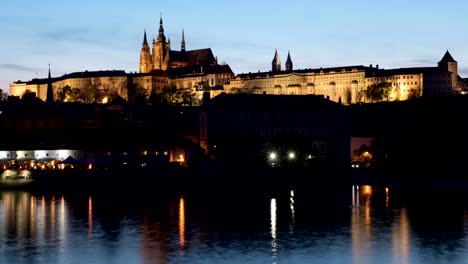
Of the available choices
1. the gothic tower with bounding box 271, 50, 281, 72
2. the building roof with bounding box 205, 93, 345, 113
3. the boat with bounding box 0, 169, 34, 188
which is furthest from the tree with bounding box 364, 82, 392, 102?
the boat with bounding box 0, 169, 34, 188

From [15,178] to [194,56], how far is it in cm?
13052

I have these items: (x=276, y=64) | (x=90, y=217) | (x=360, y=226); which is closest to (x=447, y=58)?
(x=276, y=64)

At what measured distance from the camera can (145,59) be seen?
179 m

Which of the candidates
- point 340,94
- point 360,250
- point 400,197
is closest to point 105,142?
point 400,197

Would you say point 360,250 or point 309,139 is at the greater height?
point 309,139

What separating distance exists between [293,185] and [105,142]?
16.3m

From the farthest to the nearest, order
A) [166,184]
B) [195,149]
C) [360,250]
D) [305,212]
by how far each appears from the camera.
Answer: [195,149] → [166,184] → [305,212] → [360,250]

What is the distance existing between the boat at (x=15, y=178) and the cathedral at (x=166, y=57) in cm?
12356

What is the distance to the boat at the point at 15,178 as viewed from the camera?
51.8m

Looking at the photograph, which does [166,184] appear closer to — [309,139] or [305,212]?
[305,212]

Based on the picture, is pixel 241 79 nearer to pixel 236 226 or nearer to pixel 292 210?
pixel 292 210

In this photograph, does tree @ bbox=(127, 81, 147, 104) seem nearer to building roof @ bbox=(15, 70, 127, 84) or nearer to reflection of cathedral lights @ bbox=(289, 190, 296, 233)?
building roof @ bbox=(15, 70, 127, 84)

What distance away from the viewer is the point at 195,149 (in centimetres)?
6062

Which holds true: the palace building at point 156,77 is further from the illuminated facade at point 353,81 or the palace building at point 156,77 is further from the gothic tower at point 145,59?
the illuminated facade at point 353,81
